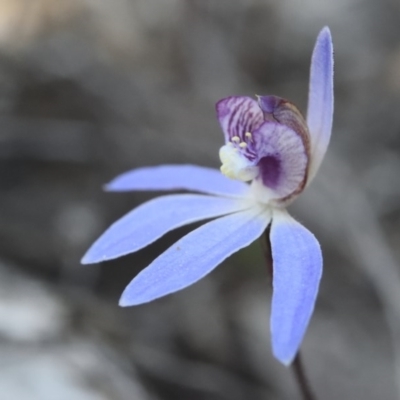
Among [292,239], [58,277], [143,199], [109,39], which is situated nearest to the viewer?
[292,239]

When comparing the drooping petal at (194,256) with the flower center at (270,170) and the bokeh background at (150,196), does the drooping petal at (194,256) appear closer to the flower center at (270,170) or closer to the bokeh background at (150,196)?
the flower center at (270,170)

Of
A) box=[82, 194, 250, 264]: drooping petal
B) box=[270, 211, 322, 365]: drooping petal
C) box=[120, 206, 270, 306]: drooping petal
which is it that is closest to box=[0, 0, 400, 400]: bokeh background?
box=[82, 194, 250, 264]: drooping petal

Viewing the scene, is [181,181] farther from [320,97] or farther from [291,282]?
[291,282]

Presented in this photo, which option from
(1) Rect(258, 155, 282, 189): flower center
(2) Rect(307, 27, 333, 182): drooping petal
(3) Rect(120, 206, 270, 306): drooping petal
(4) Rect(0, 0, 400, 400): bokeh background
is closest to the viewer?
(3) Rect(120, 206, 270, 306): drooping petal

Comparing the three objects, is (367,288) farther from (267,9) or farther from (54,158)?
(267,9)

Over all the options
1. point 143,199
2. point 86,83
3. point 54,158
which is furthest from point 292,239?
point 86,83

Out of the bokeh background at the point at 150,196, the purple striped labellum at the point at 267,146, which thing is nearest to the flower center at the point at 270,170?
the purple striped labellum at the point at 267,146

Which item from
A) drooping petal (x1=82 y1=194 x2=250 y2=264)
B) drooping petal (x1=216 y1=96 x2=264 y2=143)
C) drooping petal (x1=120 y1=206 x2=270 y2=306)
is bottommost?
drooping petal (x1=82 y1=194 x2=250 y2=264)

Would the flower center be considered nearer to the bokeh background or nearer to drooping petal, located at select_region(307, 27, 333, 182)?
drooping petal, located at select_region(307, 27, 333, 182)

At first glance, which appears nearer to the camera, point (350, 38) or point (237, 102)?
point (237, 102)

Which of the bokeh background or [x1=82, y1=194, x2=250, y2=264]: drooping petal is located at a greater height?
[x1=82, y1=194, x2=250, y2=264]: drooping petal
